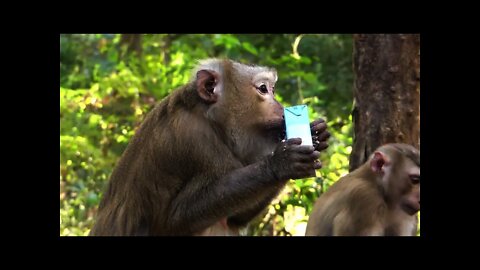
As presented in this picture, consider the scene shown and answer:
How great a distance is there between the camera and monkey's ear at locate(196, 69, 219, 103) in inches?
218

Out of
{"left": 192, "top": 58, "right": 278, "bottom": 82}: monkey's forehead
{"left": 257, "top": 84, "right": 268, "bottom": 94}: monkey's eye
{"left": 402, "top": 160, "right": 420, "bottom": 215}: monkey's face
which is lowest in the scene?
{"left": 402, "top": 160, "right": 420, "bottom": 215}: monkey's face

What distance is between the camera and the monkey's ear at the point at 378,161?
6.80 metres

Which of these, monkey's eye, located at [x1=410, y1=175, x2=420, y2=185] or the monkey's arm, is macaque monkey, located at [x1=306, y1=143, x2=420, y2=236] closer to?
monkey's eye, located at [x1=410, y1=175, x2=420, y2=185]

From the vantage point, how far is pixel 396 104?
730cm

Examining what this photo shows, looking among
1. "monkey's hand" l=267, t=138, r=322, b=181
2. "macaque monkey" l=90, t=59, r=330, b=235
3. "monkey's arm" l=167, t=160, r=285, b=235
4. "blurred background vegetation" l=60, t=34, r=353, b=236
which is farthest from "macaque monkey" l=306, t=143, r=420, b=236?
"monkey's hand" l=267, t=138, r=322, b=181

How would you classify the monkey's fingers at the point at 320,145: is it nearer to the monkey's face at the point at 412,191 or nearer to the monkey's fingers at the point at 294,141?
the monkey's fingers at the point at 294,141

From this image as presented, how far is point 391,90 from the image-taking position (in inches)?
288

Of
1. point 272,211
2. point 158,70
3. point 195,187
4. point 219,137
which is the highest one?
point 158,70

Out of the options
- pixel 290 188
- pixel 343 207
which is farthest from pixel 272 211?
pixel 343 207

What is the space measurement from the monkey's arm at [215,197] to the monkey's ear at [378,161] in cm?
187

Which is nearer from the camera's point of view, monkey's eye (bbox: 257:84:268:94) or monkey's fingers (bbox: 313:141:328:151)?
monkey's fingers (bbox: 313:141:328:151)

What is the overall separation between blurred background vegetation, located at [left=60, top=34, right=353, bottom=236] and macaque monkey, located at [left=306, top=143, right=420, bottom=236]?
85 cm

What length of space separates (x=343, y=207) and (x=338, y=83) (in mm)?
5509

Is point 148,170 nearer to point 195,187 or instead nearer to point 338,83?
point 195,187
